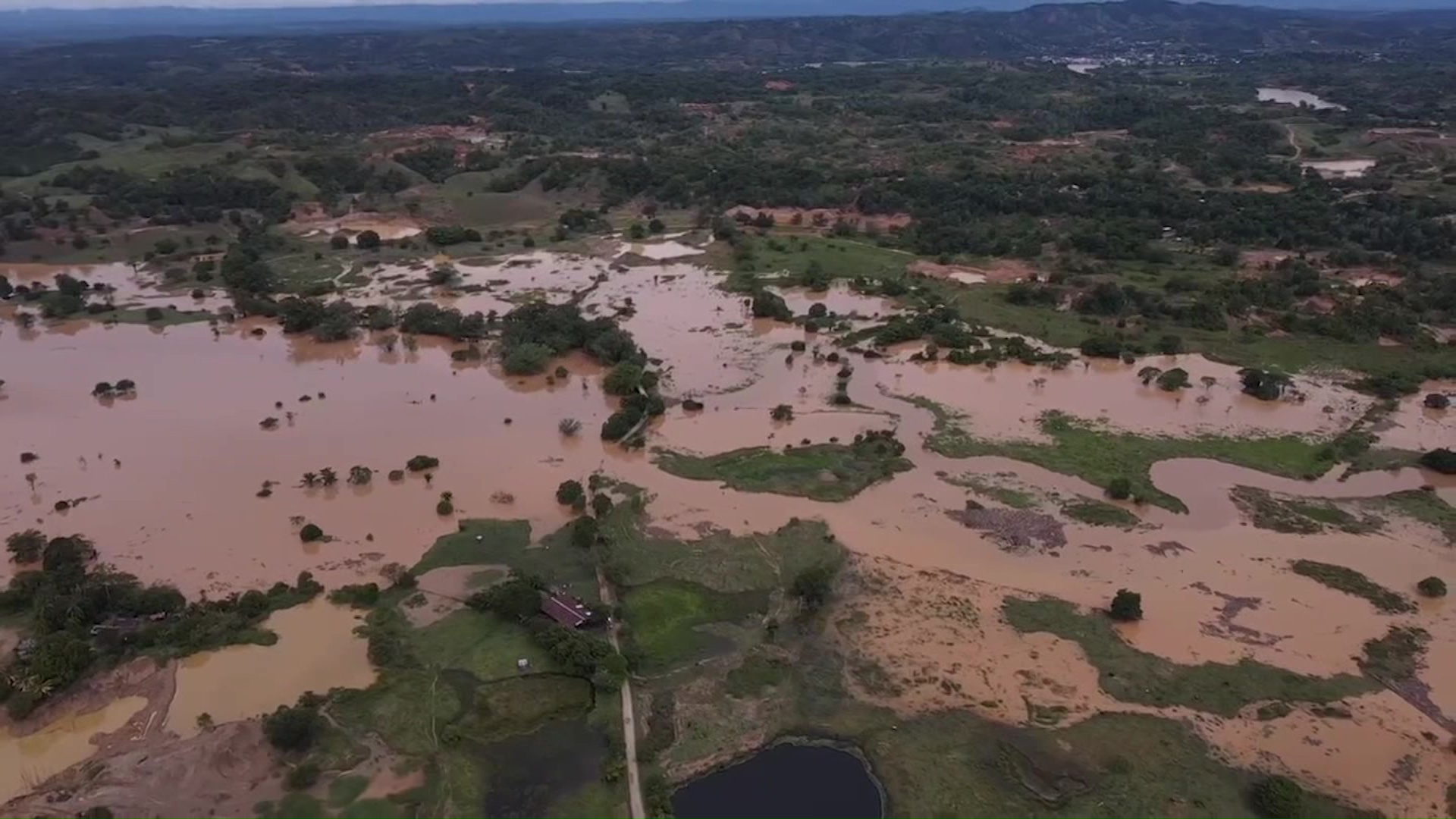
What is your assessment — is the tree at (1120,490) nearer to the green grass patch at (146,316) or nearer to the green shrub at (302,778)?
the green shrub at (302,778)

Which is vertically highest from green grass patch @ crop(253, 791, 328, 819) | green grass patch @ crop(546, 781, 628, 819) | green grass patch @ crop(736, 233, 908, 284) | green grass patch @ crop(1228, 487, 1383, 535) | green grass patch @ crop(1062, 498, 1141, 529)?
green grass patch @ crop(736, 233, 908, 284)

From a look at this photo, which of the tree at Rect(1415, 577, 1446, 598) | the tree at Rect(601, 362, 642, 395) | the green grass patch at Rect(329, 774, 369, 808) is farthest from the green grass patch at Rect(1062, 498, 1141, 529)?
the green grass patch at Rect(329, 774, 369, 808)

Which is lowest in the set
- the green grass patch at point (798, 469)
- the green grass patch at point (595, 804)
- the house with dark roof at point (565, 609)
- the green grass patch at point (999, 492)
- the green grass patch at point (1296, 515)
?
the green grass patch at point (1296, 515)

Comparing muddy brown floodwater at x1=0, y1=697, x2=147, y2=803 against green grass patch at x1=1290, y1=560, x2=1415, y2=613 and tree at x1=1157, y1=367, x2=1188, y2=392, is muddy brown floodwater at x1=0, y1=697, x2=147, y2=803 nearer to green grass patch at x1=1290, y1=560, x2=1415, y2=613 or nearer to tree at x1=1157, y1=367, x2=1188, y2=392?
green grass patch at x1=1290, y1=560, x2=1415, y2=613

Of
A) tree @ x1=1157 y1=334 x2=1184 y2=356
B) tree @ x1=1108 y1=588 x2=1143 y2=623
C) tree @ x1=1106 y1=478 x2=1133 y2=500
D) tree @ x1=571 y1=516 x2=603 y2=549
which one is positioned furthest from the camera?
tree @ x1=1157 y1=334 x2=1184 y2=356

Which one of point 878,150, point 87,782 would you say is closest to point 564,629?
point 87,782

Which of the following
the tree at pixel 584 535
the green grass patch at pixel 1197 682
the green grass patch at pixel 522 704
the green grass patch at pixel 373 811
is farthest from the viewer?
the tree at pixel 584 535

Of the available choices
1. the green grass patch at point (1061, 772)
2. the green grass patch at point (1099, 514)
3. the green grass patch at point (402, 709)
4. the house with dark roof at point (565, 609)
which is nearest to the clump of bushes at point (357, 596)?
the green grass patch at point (402, 709)

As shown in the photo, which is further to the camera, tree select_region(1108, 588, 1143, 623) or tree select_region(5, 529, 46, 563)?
tree select_region(5, 529, 46, 563)
